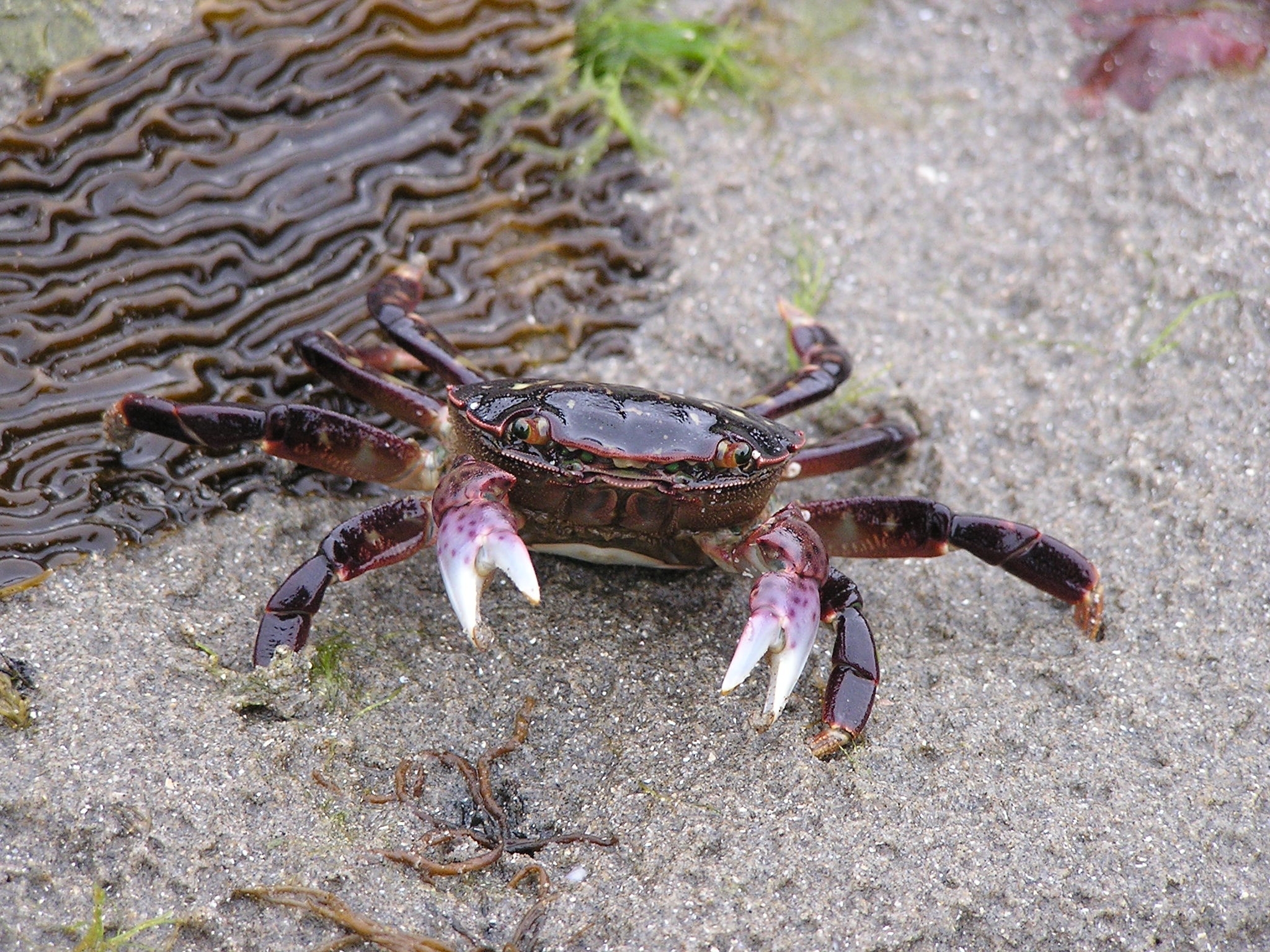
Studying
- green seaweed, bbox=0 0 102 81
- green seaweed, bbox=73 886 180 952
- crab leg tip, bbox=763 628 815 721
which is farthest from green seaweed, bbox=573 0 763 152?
green seaweed, bbox=73 886 180 952

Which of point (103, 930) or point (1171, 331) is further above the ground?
point (1171, 331)

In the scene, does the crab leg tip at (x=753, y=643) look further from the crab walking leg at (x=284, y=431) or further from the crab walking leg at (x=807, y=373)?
the crab walking leg at (x=284, y=431)

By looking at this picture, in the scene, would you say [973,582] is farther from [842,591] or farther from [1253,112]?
[1253,112]

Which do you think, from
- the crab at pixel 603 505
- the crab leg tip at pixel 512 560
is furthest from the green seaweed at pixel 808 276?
the crab leg tip at pixel 512 560

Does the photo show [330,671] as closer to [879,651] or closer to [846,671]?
[846,671]

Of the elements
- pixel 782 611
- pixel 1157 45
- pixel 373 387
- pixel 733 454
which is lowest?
pixel 373 387

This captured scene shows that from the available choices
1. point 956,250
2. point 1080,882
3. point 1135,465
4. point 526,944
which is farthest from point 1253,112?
point 526,944

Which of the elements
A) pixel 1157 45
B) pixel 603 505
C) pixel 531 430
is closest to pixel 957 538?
pixel 603 505
